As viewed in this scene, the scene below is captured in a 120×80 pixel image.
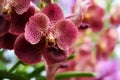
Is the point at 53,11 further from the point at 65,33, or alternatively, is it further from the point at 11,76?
the point at 11,76

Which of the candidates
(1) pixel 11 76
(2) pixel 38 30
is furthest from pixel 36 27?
(1) pixel 11 76

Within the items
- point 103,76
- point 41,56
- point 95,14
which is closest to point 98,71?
point 103,76

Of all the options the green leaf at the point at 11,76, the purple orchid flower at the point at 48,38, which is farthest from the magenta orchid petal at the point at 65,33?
the green leaf at the point at 11,76

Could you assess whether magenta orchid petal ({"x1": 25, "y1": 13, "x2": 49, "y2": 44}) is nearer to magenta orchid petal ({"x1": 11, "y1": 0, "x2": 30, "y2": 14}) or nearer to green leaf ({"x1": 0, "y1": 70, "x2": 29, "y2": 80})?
magenta orchid petal ({"x1": 11, "y1": 0, "x2": 30, "y2": 14})

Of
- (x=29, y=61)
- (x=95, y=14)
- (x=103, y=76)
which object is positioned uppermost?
(x=95, y=14)

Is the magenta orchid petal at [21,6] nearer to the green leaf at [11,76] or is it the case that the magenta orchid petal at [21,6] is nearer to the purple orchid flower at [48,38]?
the purple orchid flower at [48,38]

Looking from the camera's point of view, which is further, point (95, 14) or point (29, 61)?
point (95, 14)

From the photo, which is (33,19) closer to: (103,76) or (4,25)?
(4,25)

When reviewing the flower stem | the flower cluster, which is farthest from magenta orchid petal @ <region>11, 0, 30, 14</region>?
the flower stem
